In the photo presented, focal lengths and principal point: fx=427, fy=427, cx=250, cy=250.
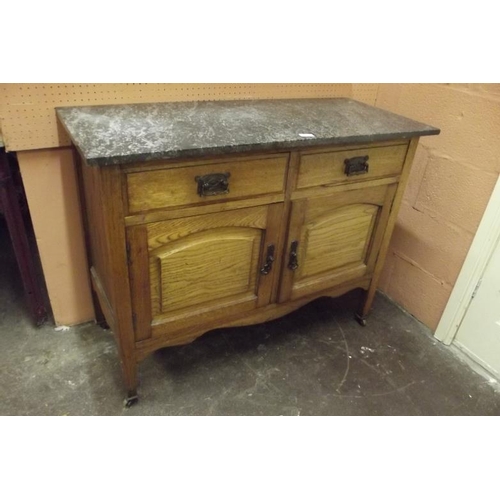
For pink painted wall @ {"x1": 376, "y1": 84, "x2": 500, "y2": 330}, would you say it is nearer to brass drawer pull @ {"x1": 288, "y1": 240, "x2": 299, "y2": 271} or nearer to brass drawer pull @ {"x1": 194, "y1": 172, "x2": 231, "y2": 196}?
brass drawer pull @ {"x1": 288, "y1": 240, "x2": 299, "y2": 271}

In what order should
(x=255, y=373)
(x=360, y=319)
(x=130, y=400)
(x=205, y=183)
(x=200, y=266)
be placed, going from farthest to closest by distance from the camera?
(x=360, y=319)
(x=255, y=373)
(x=130, y=400)
(x=200, y=266)
(x=205, y=183)

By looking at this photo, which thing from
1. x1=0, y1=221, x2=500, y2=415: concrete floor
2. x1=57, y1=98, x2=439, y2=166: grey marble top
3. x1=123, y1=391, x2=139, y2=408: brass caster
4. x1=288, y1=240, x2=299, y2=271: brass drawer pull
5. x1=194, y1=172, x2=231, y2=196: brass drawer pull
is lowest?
x1=0, y1=221, x2=500, y2=415: concrete floor

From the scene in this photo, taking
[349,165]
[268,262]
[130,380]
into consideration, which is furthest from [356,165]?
[130,380]

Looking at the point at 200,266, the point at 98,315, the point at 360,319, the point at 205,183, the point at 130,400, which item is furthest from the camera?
the point at 360,319

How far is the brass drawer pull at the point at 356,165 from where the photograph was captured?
1.33 metres

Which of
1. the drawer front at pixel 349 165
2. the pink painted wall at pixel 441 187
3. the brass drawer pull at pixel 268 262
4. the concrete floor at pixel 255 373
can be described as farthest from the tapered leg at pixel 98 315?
the pink painted wall at pixel 441 187

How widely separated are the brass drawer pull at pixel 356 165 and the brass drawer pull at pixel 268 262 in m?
0.34

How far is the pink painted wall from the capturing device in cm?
151

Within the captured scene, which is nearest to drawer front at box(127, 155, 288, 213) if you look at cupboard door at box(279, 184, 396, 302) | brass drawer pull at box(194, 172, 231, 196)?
brass drawer pull at box(194, 172, 231, 196)

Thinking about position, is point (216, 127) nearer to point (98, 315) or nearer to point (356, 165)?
point (356, 165)

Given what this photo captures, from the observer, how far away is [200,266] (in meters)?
1.29

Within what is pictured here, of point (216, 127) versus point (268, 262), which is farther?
point (268, 262)

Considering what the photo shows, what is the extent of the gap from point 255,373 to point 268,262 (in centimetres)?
47
